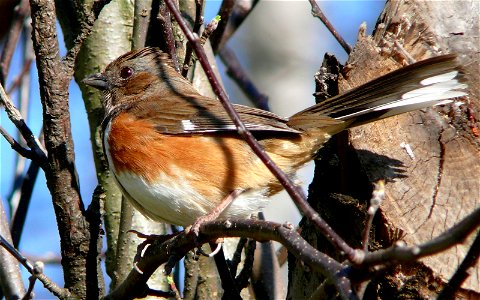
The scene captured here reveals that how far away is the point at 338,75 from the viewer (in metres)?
3.92

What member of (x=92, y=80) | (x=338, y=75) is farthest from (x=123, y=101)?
(x=338, y=75)

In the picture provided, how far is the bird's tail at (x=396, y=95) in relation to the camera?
333 cm

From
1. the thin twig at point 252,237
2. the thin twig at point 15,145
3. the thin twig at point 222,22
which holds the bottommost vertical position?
the thin twig at point 252,237

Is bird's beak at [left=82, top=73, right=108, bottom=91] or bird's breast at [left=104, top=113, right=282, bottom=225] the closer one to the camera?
bird's breast at [left=104, top=113, right=282, bottom=225]

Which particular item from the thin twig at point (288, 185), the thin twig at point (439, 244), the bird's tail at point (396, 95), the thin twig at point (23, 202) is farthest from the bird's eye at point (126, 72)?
the thin twig at point (439, 244)

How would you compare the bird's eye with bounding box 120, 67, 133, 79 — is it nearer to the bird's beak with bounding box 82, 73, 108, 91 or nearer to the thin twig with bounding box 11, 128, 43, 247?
the bird's beak with bounding box 82, 73, 108, 91


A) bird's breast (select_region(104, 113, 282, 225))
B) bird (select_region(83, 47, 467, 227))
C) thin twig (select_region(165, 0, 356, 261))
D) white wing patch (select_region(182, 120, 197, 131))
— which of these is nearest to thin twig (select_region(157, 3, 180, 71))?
bird (select_region(83, 47, 467, 227))

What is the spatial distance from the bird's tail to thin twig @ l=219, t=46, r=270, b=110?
153 cm

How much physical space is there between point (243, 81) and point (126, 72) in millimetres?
1134

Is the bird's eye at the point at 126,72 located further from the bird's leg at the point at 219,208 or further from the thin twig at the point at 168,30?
the bird's leg at the point at 219,208

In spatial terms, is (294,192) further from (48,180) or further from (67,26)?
(67,26)

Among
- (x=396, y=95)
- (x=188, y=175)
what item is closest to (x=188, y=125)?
(x=188, y=175)

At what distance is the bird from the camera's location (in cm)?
360

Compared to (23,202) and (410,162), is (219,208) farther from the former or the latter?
(23,202)
